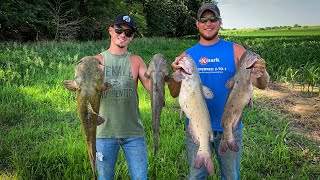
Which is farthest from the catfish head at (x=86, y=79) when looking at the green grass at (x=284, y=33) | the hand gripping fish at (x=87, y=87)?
the green grass at (x=284, y=33)

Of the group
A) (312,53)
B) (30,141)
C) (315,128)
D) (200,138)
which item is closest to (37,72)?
(30,141)

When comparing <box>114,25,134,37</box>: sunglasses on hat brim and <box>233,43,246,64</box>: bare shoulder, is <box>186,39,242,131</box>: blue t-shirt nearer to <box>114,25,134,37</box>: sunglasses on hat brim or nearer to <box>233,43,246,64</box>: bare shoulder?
<box>233,43,246,64</box>: bare shoulder

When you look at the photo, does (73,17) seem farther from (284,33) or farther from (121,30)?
(284,33)

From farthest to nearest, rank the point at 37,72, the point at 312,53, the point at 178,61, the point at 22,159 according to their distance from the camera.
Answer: the point at 312,53
the point at 37,72
the point at 22,159
the point at 178,61

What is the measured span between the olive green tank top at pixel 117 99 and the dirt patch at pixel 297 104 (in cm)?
432

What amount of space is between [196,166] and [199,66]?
3.18ft

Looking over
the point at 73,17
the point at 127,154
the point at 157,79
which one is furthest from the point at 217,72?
the point at 73,17

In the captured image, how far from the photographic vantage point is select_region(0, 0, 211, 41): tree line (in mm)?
25677

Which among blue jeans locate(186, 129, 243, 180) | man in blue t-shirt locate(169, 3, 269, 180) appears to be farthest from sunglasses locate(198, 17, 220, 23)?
blue jeans locate(186, 129, 243, 180)

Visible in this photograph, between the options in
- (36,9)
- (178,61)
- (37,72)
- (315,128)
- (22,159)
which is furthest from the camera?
(36,9)

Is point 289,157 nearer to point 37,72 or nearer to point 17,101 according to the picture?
point 17,101

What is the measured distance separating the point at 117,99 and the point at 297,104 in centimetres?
670

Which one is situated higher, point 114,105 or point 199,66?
point 199,66

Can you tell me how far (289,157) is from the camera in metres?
5.30
